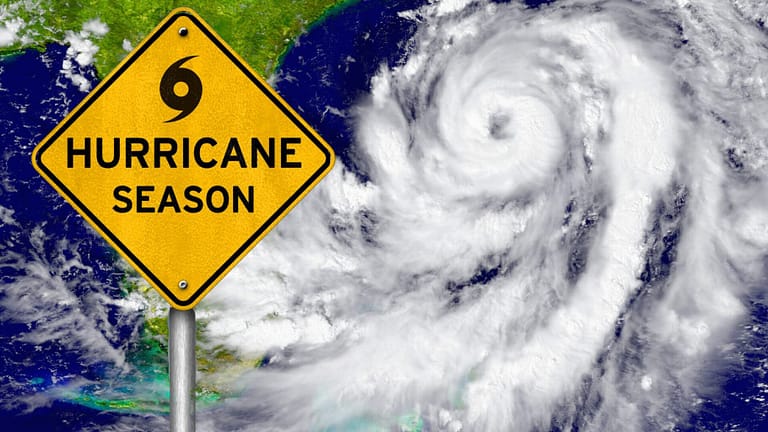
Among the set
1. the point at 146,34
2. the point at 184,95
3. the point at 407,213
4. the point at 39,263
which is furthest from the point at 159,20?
the point at 184,95

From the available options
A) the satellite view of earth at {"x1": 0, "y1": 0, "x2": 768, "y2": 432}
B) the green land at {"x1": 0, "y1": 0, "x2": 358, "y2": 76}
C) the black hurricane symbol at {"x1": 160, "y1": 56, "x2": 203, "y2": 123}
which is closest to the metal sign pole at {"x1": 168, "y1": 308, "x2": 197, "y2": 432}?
the black hurricane symbol at {"x1": 160, "y1": 56, "x2": 203, "y2": 123}

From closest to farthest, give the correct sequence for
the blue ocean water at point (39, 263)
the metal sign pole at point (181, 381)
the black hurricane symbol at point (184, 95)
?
the metal sign pole at point (181, 381), the black hurricane symbol at point (184, 95), the blue ocean water at point (39, 263)

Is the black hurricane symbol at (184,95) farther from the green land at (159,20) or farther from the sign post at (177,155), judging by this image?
the green land at (159,20)

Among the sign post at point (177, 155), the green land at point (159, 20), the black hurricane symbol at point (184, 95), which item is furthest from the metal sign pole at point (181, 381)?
the green land at point (159, 20)

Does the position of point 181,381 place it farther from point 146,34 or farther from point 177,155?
point 146,34

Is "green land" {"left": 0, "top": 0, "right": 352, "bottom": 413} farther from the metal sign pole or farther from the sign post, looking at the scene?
the metal sign pole

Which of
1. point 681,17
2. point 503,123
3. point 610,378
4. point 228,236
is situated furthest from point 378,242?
point 228,236

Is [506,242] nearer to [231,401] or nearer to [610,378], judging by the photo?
[610,378]
